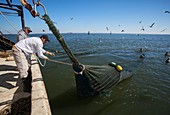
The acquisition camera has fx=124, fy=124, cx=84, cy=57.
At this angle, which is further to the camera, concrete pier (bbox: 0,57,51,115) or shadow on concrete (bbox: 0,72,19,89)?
shadow on concrete (bbox: 0,72,19,89)

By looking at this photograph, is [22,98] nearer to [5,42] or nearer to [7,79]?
[7,79]

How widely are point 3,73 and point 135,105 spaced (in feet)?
20.6

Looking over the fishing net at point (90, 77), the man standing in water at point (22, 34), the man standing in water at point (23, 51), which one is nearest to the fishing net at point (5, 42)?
the man standing in water at point (22, 34)

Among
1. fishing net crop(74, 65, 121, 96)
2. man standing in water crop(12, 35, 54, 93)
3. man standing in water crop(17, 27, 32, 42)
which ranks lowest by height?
fishing net crop(74, 65, 121, 96)

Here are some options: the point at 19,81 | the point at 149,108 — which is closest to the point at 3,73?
the point at 19,81

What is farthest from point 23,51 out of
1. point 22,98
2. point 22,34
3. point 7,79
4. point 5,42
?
point 5,42

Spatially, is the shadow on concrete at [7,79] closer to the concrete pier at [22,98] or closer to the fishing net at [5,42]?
the concrete pier at [22,98]

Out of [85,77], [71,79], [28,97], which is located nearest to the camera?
[28,97]

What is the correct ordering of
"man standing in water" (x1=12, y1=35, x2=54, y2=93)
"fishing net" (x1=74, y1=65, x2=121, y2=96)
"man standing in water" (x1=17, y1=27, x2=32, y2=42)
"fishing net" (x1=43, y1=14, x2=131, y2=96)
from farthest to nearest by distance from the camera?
"man standing in water" (x1=17, y1=27, x2=32, y2=42) < "fishing net" (x1=74, y1=65, x2=121, y2=96) < "fishing net" (x1=43, y1=14, x2=131, y2=96) < "man standing in water" (x1=12, y1=35, x2=54, y2=93)

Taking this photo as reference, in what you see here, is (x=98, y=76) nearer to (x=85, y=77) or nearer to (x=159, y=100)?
(x=85, y=77)

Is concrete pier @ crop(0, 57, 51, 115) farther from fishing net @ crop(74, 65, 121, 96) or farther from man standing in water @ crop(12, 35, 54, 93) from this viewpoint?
fishing net @ crop(74, 65, 121, 96)

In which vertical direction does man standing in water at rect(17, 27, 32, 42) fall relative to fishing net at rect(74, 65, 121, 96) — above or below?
above

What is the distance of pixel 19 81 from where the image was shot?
4984 mm

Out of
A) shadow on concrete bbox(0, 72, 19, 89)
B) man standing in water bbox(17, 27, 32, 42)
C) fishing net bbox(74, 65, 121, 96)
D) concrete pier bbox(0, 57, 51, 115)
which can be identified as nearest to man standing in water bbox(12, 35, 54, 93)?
concrete pier bbox(0, 57, 51, 115)
